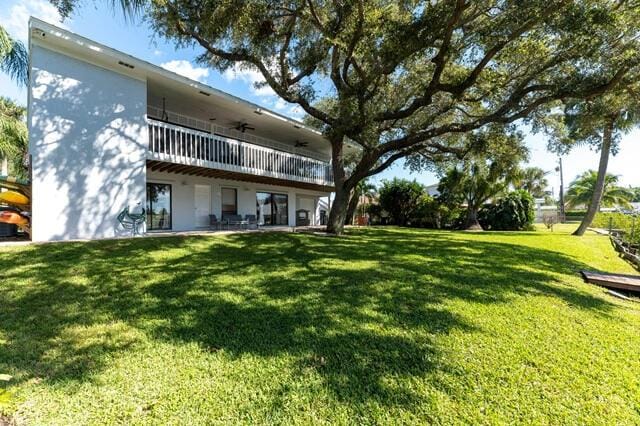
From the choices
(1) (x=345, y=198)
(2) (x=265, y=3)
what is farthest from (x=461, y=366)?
(1) (x=345, y=198)

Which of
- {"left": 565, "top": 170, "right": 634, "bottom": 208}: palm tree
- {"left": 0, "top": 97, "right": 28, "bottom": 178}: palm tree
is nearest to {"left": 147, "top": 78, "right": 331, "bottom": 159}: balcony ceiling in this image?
{"left": 0, "top": 97, "right": 28, "bottom": 178}: palm tree

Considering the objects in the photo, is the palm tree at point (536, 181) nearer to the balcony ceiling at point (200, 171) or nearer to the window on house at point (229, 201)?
the balcony ceiling at point (200, 171)

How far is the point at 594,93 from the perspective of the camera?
8.82 metres

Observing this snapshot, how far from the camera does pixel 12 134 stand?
18500 millimetres

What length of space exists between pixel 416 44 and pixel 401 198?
59.0 ft

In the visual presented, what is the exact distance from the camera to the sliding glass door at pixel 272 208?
17.6 meters

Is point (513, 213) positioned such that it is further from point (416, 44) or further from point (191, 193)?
point (191, 193)

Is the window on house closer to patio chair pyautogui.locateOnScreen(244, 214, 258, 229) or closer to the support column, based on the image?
patio chair pyautogui.locateOnScreen(244, 214, 258, 229)

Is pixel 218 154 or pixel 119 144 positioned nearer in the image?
pixel 119 144

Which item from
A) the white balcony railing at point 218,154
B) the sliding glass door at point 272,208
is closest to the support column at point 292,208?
the sliding glass door at point 272,208

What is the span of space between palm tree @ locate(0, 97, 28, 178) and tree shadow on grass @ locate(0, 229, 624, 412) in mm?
15553

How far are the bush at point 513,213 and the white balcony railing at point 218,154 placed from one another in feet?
50.5

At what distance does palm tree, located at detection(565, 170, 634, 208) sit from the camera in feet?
108

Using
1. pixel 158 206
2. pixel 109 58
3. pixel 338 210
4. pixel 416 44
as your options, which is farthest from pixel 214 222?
pixel 416 44
